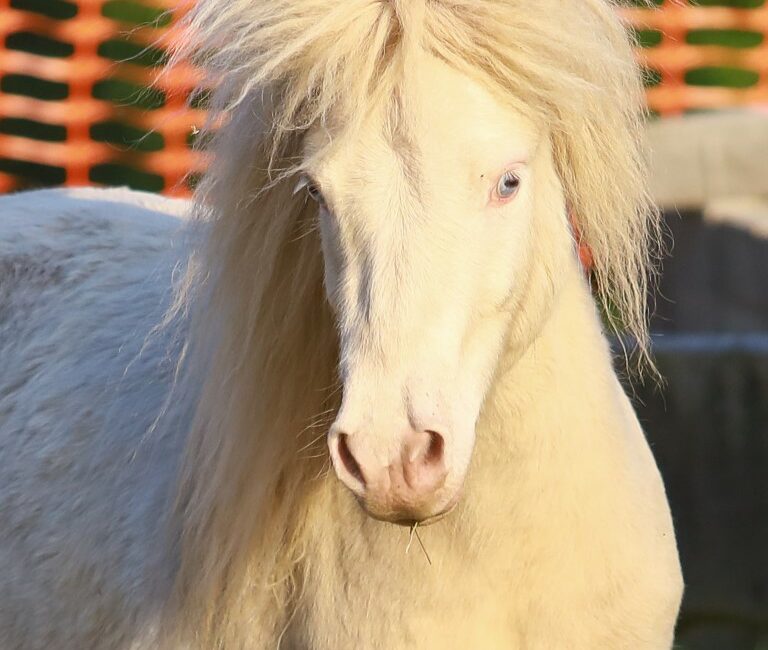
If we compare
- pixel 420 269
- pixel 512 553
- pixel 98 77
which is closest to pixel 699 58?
pixel 98 77

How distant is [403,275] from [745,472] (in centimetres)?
213

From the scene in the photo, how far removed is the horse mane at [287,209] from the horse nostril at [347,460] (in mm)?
389

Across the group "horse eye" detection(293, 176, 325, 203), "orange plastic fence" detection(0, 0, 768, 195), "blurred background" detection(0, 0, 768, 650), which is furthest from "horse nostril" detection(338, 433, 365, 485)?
"orange plastic fence" detection(0, 0, 768, 195)

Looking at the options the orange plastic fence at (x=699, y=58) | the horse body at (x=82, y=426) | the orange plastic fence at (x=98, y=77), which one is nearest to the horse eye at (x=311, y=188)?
the horse body at (x=82, y=426)

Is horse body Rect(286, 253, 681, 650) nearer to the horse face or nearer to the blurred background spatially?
the horse face

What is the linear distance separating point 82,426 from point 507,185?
1.14 metres

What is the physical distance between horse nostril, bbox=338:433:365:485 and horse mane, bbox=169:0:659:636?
1.28ft

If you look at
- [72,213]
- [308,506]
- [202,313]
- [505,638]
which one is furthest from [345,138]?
[72,213]

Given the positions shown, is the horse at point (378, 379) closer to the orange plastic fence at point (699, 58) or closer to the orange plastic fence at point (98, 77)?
the orange plastic fence at point (98, 77)

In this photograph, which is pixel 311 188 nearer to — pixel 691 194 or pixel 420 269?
pixel 420 269

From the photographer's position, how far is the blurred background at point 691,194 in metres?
3.58

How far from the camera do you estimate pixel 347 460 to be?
1.70 meters

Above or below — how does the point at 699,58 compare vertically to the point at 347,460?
below

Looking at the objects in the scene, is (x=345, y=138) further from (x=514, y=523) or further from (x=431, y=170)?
(x=514, y=523)
